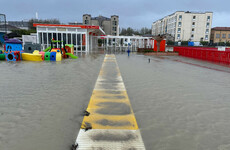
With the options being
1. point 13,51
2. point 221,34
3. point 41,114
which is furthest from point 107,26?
point 41,114

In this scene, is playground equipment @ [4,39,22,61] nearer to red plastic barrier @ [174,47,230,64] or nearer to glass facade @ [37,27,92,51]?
glass facade @ [37,27,92,51]

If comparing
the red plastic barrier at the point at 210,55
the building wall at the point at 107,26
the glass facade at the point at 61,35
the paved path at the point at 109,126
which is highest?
the building wall at the point at 107,26

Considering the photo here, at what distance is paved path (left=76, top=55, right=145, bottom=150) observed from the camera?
3.01 metres

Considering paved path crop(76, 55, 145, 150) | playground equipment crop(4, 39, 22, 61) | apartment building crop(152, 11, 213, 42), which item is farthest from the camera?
apartment building crop(152, 11, 213, 42)

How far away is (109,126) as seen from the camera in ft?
12.1

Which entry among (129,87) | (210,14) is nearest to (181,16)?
(210,14)

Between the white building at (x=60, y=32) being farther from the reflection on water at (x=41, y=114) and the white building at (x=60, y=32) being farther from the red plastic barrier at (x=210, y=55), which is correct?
the reflection on water at (x=41, y=114)

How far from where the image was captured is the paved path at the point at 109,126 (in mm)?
3014

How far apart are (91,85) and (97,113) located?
281 cm

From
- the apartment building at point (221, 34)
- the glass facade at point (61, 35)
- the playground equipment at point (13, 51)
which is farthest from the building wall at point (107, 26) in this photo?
the playground equipment at point (13, 51)

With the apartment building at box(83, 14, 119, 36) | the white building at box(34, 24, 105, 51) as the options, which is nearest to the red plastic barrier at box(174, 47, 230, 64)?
the white building at box(34, 24, 105, 51)

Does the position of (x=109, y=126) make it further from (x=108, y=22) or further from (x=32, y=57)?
(x=108, y=22)

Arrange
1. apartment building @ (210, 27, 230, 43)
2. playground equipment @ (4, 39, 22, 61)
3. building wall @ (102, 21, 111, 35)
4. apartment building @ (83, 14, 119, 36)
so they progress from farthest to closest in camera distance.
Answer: building wall @ (102, 21, 111, 35) < apartment building @ (83, 14, 119, 36) < apartment building @ (210, 27, 230, 43) < playground equipment @ (4, 39, 22, 61)

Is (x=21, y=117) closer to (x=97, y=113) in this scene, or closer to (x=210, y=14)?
(x=97, y=113)
